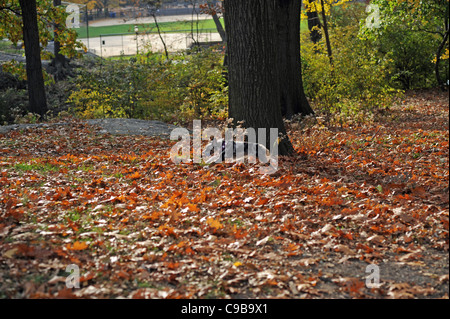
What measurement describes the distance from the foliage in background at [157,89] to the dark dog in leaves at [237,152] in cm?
649

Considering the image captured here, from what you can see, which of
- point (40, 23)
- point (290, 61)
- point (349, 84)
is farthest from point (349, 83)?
point (40, 23)

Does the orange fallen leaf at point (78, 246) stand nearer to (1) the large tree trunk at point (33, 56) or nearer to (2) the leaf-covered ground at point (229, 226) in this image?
(2) the leaf-covered ground at point (229, 226)

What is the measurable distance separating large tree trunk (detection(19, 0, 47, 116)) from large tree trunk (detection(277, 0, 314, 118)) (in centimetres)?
730

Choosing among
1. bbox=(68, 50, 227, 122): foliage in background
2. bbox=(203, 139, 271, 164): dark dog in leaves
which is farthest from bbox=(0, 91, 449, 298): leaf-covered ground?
bbox=(68, 50, 227, 122): foliage in background

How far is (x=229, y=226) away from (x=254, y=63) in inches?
152

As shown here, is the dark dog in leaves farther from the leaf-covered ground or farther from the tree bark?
the tree bark

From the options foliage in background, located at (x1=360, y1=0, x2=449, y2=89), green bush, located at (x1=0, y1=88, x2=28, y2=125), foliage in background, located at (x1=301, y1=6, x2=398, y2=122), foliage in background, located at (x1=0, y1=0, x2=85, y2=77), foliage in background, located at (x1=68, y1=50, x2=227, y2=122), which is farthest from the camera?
foliage in background, located at (x1=360, y1=0, x2=449, y2=89)

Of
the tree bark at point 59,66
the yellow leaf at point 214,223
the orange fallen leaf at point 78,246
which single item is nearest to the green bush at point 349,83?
the yellow leaf at point 214,223

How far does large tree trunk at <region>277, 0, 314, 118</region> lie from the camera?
12523mm

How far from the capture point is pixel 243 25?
8.36 meters

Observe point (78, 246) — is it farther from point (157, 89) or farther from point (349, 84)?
point (157, 89)

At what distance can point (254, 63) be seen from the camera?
847 centimetres

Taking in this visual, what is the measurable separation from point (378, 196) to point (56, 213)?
3818 mm
